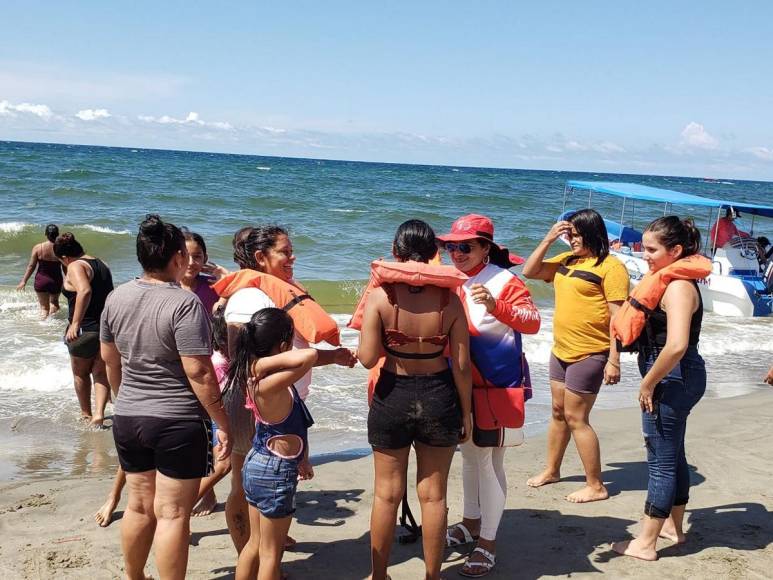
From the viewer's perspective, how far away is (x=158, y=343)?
3.14 m

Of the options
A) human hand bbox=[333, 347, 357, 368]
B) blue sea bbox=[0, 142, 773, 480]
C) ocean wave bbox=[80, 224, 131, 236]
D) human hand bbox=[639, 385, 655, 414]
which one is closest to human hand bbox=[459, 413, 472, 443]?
human hand bbox=[333, 347, 357, 368]

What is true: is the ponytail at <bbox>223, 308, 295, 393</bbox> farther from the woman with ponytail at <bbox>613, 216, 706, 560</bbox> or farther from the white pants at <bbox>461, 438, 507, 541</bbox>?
the woman with ponytail at <bbox>613, 216, 706, 560</bbox>

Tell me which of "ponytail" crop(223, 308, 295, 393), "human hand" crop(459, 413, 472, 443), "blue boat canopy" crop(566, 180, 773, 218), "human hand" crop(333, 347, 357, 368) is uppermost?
"blue boat canopy" crop(566, 180, 773, 218)

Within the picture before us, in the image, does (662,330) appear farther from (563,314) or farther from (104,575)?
(104,575)

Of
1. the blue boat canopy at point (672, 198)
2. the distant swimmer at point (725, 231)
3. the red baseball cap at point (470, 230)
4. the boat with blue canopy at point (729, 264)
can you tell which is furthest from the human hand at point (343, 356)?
the distant swimmer at point (725, 231)

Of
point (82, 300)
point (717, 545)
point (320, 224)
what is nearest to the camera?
point (717, 545)

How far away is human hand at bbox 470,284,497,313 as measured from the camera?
3.44 metres

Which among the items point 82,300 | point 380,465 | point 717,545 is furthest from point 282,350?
point 82,300

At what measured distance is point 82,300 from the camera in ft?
19.8

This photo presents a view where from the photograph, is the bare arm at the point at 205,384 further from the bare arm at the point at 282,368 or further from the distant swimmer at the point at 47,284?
the distant swimmer at the point at 47,284

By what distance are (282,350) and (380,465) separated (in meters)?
0.68

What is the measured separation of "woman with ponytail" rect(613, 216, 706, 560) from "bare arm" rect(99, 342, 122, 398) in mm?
2419

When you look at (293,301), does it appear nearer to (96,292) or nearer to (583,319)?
(583,319)

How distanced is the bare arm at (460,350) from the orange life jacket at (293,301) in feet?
1.81
